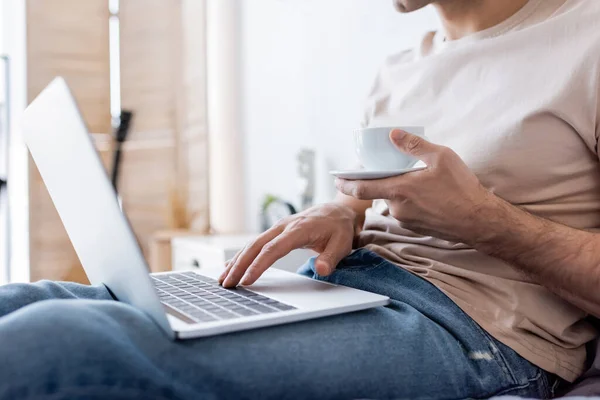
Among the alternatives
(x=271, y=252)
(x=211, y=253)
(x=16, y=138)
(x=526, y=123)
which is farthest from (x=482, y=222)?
(x=16, y=138)

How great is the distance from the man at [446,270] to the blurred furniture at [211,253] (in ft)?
2.72

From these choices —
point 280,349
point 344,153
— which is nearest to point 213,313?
point 280,349

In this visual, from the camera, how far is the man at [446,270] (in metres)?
0.53

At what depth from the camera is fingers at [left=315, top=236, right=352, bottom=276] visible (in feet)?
2.81

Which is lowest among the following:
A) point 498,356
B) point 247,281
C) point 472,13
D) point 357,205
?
point 498,356

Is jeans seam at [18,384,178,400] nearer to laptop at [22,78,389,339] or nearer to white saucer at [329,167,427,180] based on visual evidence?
laptop at [22,78,389,339]

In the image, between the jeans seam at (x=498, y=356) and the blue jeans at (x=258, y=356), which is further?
the jeans seam at (x=498, y=356)

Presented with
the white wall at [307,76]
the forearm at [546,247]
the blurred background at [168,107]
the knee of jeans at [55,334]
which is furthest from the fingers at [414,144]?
the blurred background at [168,107]

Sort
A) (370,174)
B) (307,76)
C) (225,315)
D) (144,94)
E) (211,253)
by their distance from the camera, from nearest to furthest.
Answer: (225,315) < (370,174) < (211,253) < (307,76) < (144,94)

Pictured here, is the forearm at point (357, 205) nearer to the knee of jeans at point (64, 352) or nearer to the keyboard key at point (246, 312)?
the keyboard key at point (246, 312)

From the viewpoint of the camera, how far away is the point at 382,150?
2.64 ft

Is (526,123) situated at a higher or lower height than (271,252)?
higher

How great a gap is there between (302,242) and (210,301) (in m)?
0.23

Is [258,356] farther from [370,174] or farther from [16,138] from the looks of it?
[16,138]
